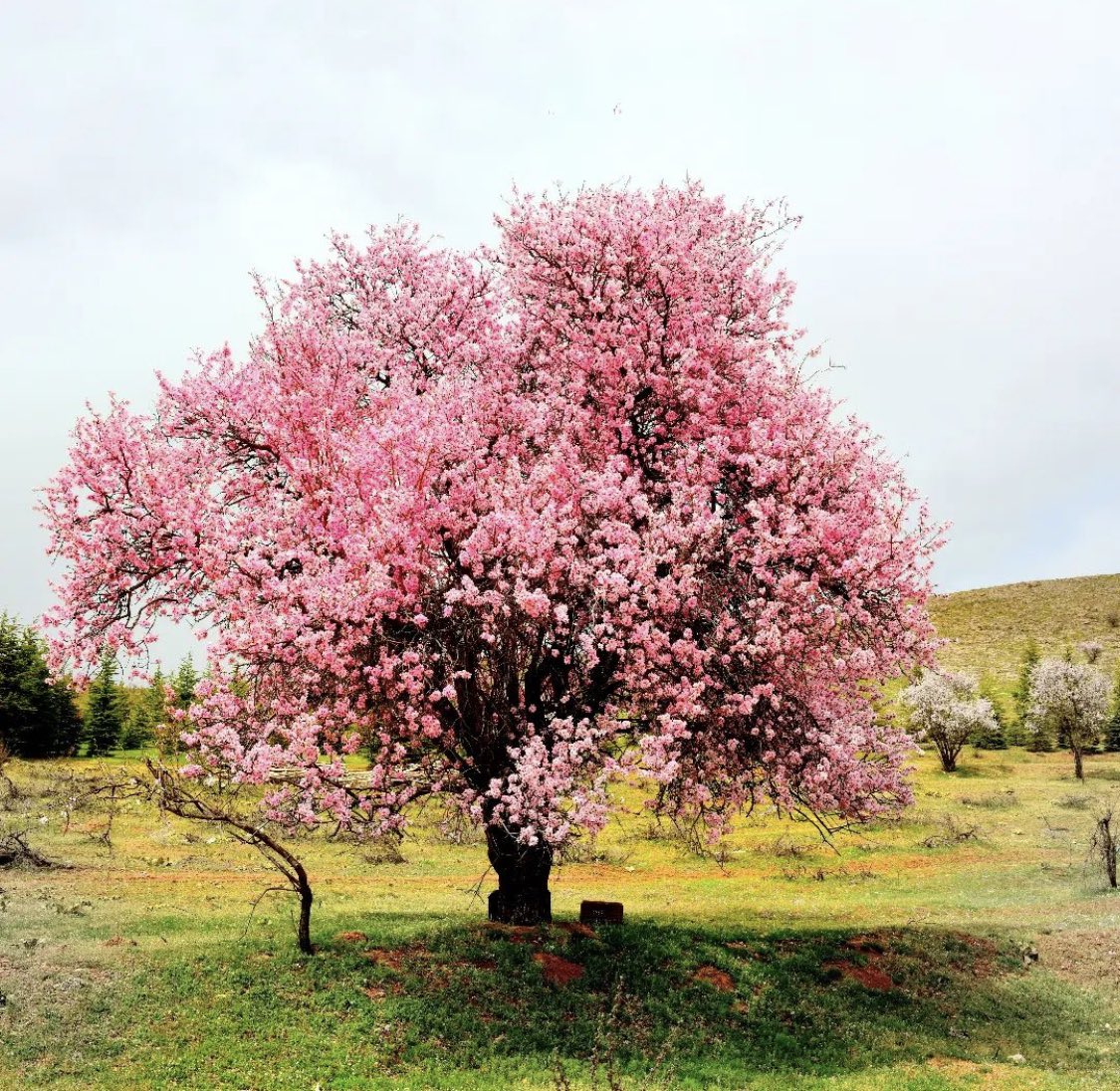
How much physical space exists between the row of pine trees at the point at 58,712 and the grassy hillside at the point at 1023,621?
78.4 metres

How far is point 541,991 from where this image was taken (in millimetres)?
16531

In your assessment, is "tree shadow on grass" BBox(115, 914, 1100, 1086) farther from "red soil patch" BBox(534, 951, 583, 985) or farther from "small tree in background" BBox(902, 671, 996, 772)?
"small tree in background" BBox(902, 671, 996, 772)

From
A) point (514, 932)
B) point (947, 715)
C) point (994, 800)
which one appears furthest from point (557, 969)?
point (947, 715)

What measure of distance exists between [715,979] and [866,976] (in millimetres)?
3878

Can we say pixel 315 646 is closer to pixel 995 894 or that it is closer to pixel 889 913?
pixel 889 913

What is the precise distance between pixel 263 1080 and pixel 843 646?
12.4m

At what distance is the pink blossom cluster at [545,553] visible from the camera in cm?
1617

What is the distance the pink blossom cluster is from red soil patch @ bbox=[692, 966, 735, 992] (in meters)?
2.87

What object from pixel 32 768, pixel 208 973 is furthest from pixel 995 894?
pixel 32 768

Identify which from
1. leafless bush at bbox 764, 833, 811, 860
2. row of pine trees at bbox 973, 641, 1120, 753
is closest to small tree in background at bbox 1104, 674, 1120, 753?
row of pine trees at bbox 973, 641, 1120, 753

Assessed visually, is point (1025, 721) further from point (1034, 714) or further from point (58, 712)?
point (58, 712)

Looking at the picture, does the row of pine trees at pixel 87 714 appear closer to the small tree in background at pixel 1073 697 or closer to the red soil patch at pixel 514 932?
the small tree in background at pixel 1073 697

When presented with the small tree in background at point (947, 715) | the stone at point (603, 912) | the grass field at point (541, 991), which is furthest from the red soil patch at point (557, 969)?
the small tree in background at point (947, 715)

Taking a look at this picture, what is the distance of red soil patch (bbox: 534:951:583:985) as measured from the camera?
55.9 feet
